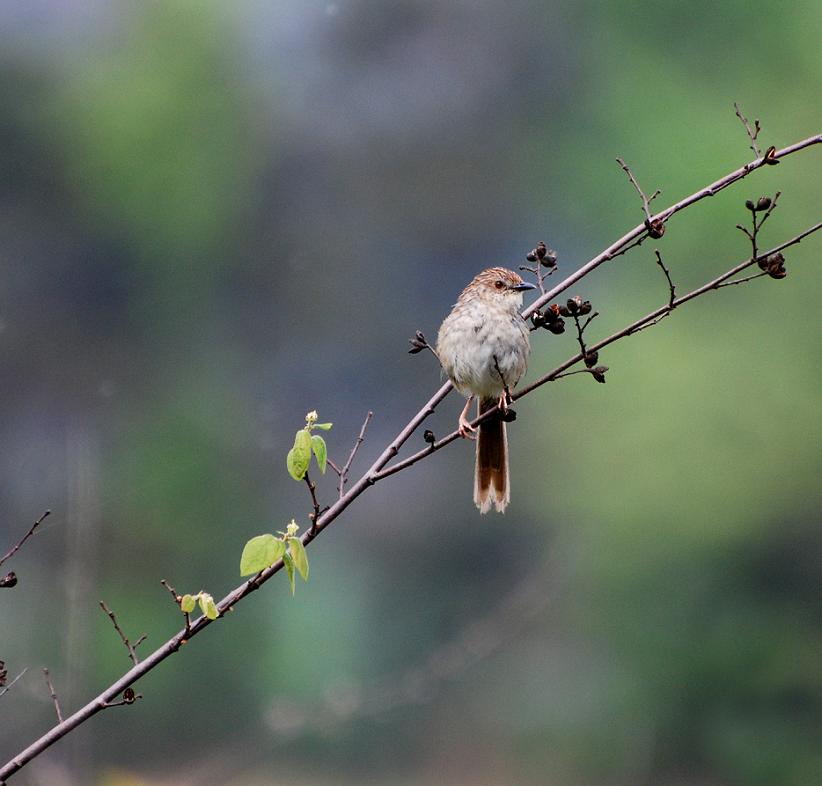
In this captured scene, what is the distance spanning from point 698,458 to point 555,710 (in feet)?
8.31

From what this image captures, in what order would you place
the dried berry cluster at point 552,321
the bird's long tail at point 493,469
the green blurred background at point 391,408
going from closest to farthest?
the dried berry cluster at point 552,321 → the bird's long tail at point 493,469 → the green blurred background at point 391,408

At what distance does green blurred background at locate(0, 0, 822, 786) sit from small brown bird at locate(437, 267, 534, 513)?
612 cm

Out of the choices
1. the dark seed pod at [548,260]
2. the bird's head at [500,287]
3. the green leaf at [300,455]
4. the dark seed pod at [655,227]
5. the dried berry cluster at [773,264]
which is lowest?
the green leaf at [300,455]

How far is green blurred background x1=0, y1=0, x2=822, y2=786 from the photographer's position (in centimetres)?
995

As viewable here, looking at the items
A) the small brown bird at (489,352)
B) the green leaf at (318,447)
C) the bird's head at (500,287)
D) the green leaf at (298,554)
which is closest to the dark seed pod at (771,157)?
the green leaf at (318,447)

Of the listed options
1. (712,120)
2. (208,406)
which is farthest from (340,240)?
(712,120)

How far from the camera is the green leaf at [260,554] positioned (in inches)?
54.7

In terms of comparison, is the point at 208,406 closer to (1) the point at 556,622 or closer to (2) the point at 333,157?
(2) the point at 333,157

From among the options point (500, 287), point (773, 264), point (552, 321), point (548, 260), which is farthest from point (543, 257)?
point (500, 287)

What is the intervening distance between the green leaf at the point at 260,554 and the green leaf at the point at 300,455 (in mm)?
115

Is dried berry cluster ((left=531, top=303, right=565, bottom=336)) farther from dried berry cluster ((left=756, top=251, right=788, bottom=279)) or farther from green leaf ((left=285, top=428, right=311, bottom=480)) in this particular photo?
green leaf ((left=285, top=428, right=311, bottom=480))

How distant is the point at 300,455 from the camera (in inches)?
59.4

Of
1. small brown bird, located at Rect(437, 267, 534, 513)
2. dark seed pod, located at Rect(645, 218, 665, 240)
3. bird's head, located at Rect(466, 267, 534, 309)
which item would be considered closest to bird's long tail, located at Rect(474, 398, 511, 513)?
small brown bird, located at Rect(437, 267, 534, 513)

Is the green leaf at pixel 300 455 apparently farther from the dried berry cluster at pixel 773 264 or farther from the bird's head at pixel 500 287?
the bird's head at pixel 500 287
